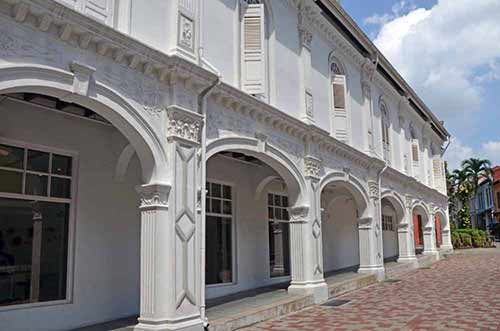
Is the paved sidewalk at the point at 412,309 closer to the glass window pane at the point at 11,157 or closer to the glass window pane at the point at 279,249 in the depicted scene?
the glass window pane at the point at 279,249

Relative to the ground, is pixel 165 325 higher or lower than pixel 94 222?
lower

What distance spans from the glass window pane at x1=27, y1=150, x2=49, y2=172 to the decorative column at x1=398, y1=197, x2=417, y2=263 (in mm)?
14094

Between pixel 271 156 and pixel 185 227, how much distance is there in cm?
317

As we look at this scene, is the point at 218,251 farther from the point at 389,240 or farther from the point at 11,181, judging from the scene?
the point at 389,240

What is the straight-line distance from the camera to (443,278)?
1580 centimetres

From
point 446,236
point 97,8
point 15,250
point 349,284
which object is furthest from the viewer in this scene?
point 446,236

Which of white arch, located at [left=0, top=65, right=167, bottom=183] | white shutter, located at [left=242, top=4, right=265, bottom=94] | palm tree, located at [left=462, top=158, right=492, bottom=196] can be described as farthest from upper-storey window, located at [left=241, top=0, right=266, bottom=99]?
palm tree, located at [left=462, top=158, right=492, bottom=196]

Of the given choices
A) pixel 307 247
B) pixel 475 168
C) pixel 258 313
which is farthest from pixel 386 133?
pixel 475 168

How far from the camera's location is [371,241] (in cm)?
1464

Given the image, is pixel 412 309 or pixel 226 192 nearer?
pixel 412 309

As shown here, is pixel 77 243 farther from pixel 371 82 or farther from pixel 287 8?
pixel 371 82

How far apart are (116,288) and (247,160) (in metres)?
5.00

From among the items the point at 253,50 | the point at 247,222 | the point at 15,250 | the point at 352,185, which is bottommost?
the point at 15,250

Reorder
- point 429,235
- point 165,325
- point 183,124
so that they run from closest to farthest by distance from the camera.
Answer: point 165,325, point 183,124, point 429,235
